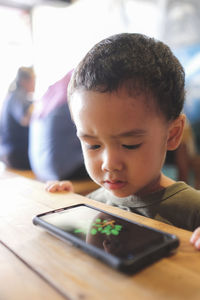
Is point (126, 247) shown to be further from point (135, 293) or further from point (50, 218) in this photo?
point (50, 218)

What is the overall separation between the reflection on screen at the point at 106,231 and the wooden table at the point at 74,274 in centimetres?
3

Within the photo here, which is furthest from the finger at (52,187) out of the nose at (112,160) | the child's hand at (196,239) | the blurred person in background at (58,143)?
the blurred person in background at (58,143)

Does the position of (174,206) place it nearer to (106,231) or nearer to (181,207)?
(181,207)

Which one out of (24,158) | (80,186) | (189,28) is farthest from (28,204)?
(189,28)

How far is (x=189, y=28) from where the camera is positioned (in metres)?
2.73

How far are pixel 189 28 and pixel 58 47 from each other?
1.85 meters

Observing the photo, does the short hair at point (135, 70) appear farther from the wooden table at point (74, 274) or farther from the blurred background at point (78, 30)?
the blurred background at point (78, 30)

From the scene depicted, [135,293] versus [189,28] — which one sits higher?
[189,28]

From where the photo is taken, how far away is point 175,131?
2.45ft

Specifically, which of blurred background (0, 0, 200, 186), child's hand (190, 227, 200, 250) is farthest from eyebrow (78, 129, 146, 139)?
blurred background (0, 0, 200, 186)

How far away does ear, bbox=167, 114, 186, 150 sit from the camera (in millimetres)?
730

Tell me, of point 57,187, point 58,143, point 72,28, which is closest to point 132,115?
point 57,187

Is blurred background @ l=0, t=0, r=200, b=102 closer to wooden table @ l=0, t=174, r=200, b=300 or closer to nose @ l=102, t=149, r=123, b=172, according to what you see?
nose @ l=102, t=149, r=123, b=172

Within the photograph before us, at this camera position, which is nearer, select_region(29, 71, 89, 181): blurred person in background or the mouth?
the mouth
